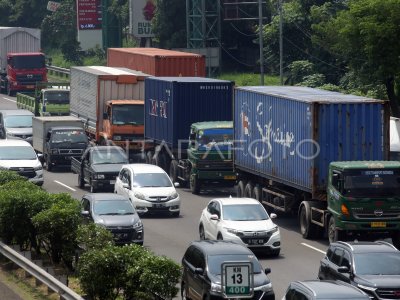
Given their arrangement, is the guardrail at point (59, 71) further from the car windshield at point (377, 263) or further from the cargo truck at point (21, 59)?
the car windshield at point (377, 263)

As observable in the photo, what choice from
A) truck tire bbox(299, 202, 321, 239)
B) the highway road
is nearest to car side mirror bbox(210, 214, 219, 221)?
the highway road

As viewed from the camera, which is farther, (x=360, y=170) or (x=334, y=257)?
(x=360, y=170)

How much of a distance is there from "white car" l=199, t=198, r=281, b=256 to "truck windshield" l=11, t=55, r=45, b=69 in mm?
45351

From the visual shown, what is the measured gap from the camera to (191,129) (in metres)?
41.9

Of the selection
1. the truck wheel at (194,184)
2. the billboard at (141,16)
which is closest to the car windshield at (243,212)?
the truck wheel at (194,184)

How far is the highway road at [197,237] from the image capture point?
27.5 metres

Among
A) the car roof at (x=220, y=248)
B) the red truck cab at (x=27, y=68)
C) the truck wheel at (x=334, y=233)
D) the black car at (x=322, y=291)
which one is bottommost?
the truck wheel at (x=334, y=233)

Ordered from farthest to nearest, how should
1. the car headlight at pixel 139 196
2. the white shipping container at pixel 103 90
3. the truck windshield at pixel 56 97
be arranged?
the truck windshield at pixel 56 97 < the white shipping container at pixel 103 90 < the car headlight at pixel 139 196

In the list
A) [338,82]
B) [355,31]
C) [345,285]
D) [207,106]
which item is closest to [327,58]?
[338,82]

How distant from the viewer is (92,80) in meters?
51.0

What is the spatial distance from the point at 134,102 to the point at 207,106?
5737 mm

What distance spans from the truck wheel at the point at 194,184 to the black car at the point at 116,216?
31.9 feet

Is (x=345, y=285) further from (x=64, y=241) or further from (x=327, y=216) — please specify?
Answer: (x=327, y=216)

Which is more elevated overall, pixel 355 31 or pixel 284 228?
pixel 355 31
